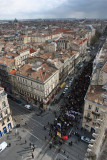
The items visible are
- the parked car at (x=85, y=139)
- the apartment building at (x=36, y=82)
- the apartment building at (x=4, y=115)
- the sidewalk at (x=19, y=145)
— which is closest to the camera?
the sidewalk at (x=19, y=145)

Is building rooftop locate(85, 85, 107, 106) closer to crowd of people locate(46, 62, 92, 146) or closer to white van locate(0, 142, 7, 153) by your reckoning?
crowd of people locate(46, 62, 92, 146)

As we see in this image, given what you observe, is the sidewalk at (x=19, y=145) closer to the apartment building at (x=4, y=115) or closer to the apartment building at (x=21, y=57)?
the apartment building at (x=4, y=115)

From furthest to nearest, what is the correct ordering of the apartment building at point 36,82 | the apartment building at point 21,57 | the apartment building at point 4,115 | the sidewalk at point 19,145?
the apartment building at point 21,57 < the apartment building at point 36,82 < the apartment building at point 4,115 < the sidewalk at point 19,145

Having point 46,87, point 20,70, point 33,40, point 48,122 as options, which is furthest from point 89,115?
point 33,40

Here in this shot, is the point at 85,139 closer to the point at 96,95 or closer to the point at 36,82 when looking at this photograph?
the point at 96,95

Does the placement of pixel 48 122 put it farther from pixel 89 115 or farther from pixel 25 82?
pixel 25 82

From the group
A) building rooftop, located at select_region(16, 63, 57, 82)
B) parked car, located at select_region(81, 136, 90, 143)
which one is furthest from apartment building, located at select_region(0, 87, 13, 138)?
parked car, located at select_region(81, 136, 90, 143)

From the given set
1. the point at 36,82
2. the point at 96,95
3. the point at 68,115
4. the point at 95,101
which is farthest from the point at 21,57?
the point at 95,101

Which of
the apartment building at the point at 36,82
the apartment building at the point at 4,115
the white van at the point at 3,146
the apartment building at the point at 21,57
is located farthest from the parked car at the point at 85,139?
the apartment building at the point at 21,57
